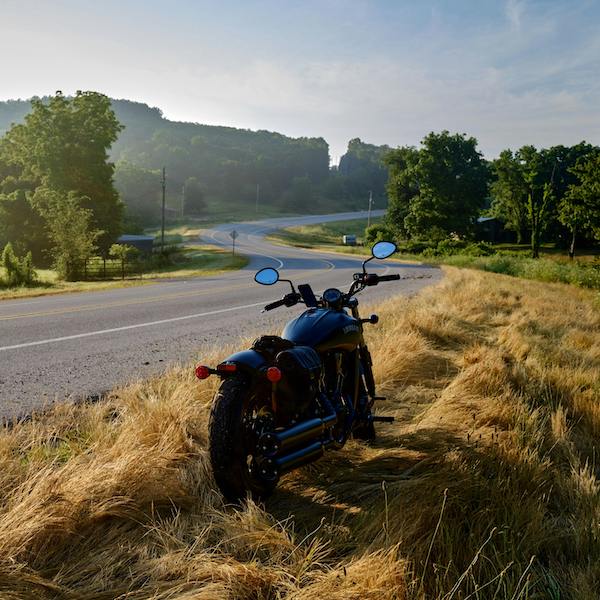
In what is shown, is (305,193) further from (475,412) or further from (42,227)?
(475,412)

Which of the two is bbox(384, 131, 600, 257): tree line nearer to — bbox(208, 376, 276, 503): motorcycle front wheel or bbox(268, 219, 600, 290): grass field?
bbox(268, 219, 600, 290): grass field

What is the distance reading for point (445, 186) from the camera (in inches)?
2245

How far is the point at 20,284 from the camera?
22.8m

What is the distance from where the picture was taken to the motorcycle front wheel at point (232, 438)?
256 centimetres

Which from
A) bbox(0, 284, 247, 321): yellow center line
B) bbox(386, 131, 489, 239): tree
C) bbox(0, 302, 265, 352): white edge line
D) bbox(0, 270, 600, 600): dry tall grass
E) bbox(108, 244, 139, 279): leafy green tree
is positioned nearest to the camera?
bbox(0, 270, 600, 600): dry tall grass

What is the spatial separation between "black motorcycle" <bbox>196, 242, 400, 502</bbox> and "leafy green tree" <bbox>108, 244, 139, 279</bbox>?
1172 inches

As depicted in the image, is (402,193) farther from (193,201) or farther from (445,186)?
(193,201)

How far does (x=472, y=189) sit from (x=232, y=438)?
6069cm

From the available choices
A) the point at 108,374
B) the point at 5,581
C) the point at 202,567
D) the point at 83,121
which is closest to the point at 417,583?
the point at 202,567

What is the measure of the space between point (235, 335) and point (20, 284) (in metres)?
18.7

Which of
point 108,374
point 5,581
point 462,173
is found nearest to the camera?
point 5,581

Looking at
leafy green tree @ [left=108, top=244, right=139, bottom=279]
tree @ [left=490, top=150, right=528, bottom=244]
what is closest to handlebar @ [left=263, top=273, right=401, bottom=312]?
leafy green tree @ [left=108, top=244, right=139, bottom=279]

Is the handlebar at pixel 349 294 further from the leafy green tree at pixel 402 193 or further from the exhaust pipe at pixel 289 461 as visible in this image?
the leafy green tree at pixel 402 193

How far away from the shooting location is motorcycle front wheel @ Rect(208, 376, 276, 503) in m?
2.56
